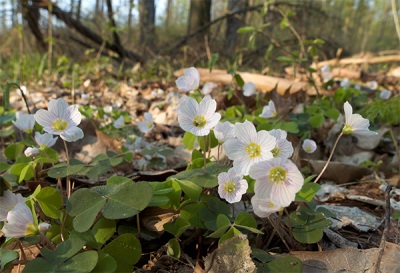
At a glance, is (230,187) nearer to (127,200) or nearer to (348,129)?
(127,200)

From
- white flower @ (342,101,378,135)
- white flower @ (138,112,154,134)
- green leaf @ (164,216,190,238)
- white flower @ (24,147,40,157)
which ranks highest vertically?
white flower @ (342,101,378,135)

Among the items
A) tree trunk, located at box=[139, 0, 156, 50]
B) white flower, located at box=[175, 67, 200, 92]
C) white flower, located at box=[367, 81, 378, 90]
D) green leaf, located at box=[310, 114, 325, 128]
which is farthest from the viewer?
tree trunk, located at box=[139, 0, 156, 50]

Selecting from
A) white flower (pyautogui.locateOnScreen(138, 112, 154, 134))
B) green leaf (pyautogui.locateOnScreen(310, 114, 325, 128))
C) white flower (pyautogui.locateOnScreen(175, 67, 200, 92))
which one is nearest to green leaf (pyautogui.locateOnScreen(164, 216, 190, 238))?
white flower (pyautogui.locateOnScreen(175, 67, 200, 92))

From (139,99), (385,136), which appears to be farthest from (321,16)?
(385,136)

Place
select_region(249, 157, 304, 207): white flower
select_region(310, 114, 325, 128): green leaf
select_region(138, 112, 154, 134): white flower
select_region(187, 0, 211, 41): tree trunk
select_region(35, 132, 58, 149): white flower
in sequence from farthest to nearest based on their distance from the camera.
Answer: select_region(187, 0, 211, 41): tree trunk, select_region(310, 114, 325, 128): green leaf, select_region(138, 112, 154, 134): white flower, select_region(35, 132, 58, 149): white flower, select_region(249, 157, 304, 207): white flower

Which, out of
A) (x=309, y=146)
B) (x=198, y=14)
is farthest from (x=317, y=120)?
(x=198, y=14)

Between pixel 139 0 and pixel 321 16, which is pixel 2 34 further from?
pixel 321 16

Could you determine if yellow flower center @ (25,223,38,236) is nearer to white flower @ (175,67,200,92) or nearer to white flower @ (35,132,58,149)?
white flower @ (35,132,58,149)

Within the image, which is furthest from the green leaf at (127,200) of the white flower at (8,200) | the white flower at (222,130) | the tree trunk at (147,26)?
the tree trunk at (147,26)
